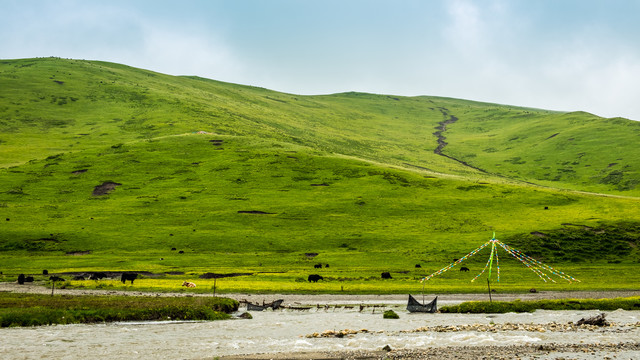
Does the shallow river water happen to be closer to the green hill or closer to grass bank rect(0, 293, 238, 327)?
grass bank rect(0, 293, 238, 327)

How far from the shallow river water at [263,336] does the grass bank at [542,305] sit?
2.70 m

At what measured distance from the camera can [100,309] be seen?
4500 centimetres

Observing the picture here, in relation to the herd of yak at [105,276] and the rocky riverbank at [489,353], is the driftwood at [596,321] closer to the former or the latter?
the rocky riverbank at [489,353]

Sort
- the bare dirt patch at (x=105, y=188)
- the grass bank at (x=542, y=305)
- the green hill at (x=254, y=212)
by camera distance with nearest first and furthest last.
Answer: the grass bank at (x=542, y=305), the green hill at (x=254, y=212), the bare dirt patch at (x=105, y=188)

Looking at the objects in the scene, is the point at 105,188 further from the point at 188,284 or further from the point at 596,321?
the point at 596,321

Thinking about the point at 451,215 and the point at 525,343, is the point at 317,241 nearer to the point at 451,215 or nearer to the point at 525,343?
the point at 451,215

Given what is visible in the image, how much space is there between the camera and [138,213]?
117 meters

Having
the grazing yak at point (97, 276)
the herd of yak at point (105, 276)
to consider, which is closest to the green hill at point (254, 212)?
the herd of yak at point (105, 276)

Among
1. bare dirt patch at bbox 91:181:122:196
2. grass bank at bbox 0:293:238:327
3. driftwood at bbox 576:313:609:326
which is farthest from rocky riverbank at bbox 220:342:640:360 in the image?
bare dirt patch at bbox 91:181:122:196

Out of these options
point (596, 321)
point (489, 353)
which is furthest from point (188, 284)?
point (596, 321)

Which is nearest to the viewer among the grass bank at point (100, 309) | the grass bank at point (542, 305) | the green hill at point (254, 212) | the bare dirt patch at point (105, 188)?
the grass bank at point (100, 309)

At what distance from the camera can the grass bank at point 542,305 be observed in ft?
165

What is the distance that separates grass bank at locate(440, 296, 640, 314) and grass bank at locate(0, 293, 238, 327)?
77.1ft

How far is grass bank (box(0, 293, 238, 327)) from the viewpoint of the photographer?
135 ft
